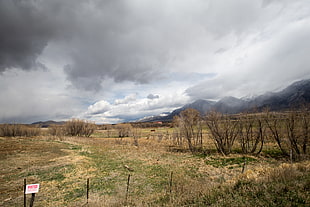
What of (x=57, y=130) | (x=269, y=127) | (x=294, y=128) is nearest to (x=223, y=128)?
(x=269, y=127)

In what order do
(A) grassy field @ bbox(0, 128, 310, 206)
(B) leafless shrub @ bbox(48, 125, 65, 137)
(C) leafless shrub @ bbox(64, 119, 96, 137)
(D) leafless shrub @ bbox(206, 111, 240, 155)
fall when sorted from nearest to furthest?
1. (A) grassy field @ bbox(0, 128, 310, 206)
2. (D) leafless shrub @ bbox(206, 111, 240, 155)
3. (B) leafless shrub @ bbox(48, 125, 65, 137)
4. (C) leafless shrub @ bbox(64, 119, 96, 137)

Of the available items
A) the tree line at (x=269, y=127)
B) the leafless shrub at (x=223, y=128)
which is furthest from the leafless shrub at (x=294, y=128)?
the leafless shrub at (x=223, y=128)

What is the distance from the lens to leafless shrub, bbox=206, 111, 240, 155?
75.0ft

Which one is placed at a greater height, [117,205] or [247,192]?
[247,192]

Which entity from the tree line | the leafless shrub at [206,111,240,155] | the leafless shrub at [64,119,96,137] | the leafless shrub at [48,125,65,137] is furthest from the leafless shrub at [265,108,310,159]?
the leafless shrub at [48,125,65,137]

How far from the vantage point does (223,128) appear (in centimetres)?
2350

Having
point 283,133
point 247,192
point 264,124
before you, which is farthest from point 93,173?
point 283,133

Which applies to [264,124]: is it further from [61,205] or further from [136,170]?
[61,205]

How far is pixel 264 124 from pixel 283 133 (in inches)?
94.5

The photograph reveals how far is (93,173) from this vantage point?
1578 centimetres

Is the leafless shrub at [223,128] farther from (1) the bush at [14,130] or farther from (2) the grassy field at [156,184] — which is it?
(1) the bush at [14,130]

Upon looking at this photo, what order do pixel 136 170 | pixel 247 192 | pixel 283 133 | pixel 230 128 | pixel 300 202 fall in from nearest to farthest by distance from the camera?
pixel 300 202 < pixel 247 192 < pixel 136 170 < pixel 283 133 < pixel 230 128

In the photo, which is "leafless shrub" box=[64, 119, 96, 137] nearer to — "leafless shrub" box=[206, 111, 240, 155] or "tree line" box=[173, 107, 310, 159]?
"tree line" box=[173, 107, 310, 159]

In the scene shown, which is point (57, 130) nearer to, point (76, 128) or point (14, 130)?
point (76, 128)
